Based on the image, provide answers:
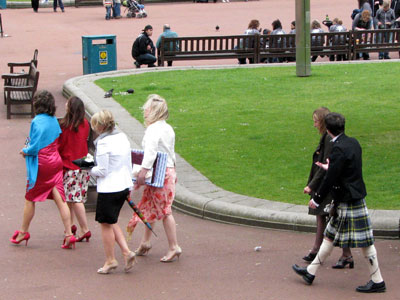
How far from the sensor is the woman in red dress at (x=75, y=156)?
795 cm

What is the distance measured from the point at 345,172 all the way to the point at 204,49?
50.4ft

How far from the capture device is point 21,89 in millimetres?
15211

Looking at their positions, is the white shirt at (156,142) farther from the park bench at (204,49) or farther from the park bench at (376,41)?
the park bench at (376,41)

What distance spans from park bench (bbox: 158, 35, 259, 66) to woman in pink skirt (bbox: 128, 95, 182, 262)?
13.8 m

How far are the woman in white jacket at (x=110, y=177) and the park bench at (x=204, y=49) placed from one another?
14.1 metres

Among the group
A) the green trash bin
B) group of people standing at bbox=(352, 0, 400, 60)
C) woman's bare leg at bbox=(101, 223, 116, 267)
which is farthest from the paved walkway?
group of people standing at bbox=(352, 0, 400, 60)

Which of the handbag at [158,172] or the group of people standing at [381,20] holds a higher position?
the group of people standing at [381,20]

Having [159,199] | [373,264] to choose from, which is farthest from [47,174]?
[373,264]

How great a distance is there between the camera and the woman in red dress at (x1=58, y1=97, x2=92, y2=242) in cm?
795

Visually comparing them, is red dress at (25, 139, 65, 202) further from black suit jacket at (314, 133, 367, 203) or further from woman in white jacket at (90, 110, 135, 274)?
black suit jacket at (314, 133, 367, 203)

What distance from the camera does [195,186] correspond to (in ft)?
31.6

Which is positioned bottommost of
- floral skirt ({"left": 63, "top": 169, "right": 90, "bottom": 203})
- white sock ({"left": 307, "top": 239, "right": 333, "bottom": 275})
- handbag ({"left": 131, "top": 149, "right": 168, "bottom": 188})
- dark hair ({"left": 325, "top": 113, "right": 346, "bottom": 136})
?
white sock ({"left": 307, "top": 239, "right": 333, "bottom": 275})

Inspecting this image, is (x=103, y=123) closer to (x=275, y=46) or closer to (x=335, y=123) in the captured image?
(x=335, y=123)

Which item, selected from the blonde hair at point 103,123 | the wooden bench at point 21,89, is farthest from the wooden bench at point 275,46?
the blonde hair at point 103,123
